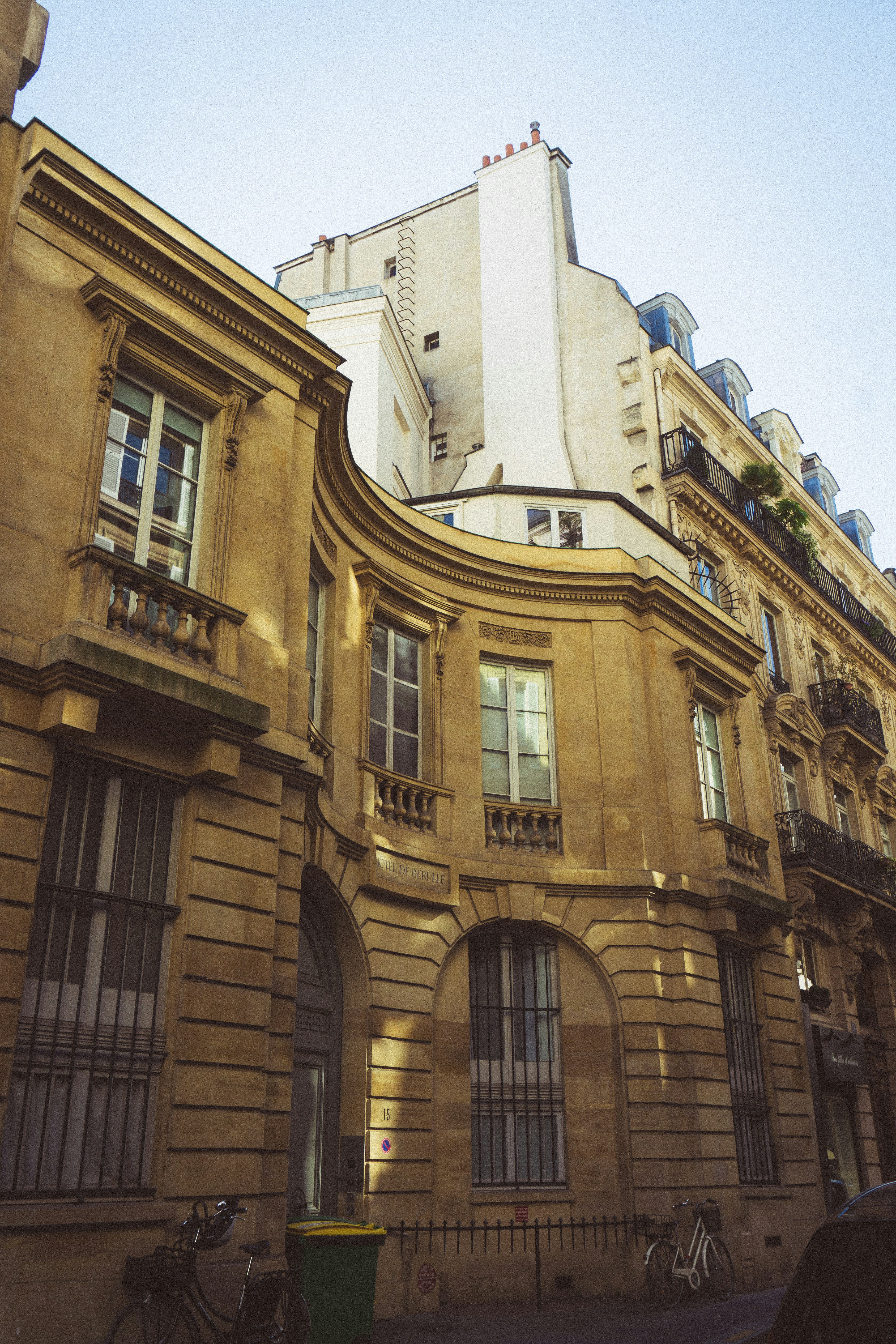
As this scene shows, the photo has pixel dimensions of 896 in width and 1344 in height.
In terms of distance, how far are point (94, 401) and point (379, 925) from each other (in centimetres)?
658

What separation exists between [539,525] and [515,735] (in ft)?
14.1

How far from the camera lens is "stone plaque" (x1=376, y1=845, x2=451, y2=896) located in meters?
12.9

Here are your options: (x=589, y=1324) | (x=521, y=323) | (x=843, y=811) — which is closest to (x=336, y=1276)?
(x=589, y=1324)

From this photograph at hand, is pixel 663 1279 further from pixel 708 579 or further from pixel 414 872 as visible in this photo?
pixel 708 579

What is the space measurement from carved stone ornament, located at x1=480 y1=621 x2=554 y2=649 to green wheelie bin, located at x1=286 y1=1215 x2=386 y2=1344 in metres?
8.52

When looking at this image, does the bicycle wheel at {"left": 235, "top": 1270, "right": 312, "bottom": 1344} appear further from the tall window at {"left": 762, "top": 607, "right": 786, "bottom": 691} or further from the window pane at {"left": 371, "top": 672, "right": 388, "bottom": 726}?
the tall window at {"left": 762, "top": 607, "right": 786, "bottom": 691}

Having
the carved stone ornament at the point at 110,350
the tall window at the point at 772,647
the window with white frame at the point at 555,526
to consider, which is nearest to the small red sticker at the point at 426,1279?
the carved stone ornament at the point at 110,350

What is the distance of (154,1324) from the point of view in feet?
24.7

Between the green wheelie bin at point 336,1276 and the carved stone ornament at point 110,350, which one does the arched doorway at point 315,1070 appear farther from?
the carved stone ornament at point 110,350

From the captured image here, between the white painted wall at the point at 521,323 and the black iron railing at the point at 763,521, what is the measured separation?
224 centimetres

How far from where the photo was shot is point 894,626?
35250 millimetres

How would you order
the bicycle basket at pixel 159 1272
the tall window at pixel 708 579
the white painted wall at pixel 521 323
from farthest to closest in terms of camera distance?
the white painted wall at pixel 521 323 → the tall window at pixel 708 579 → the bicycle basket at pixel 159 1272

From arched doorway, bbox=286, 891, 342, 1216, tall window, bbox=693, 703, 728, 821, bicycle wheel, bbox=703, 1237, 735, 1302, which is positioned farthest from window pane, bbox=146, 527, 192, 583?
bicycle wheel, bbox=703, 1237, 735, 1302

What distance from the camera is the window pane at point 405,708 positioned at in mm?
14312
